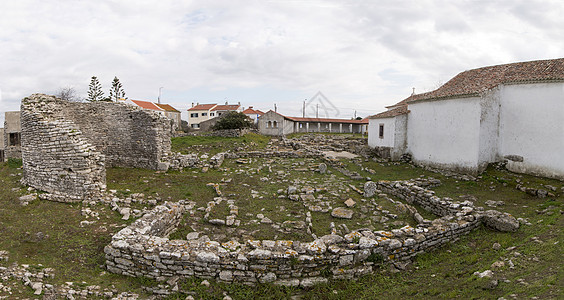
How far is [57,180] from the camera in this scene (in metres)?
11.2

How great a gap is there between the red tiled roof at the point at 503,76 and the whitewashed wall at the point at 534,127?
0.45 metres

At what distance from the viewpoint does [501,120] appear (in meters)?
16.0

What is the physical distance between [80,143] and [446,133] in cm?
1928

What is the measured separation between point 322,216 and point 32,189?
1150 cm

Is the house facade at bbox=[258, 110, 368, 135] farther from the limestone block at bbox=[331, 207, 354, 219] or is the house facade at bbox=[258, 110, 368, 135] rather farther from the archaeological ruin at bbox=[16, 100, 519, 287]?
the limestone block at bbox=[331, 207, 354, 219]

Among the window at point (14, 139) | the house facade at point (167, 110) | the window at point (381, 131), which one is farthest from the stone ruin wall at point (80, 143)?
the house facade at point (167, 110)

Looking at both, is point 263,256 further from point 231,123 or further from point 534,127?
point 231,123

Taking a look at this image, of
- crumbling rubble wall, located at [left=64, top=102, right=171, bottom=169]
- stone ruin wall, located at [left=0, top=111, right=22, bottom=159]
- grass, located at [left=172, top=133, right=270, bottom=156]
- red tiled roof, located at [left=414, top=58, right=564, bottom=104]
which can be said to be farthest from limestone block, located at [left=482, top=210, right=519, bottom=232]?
stone ruin wall, located at [left=0, top=111, right=22, bottom=159]

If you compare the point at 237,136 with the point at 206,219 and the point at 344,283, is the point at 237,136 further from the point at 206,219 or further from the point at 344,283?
the point at 344,283

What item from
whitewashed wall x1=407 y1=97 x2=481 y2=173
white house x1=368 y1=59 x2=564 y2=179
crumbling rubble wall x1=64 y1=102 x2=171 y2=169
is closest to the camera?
white house x1=368 y1=59 x2=564 y2=179

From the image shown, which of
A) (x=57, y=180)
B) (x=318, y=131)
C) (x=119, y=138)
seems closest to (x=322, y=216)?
(x=57, y=180)

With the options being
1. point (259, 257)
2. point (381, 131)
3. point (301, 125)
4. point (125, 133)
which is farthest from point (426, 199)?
point (301, 125)

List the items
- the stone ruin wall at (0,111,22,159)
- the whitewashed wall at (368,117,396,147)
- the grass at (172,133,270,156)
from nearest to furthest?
the stone ruin wall at (0,111,22,159), the whitewashed wall at (368,117,396,147), the grass at (172,133,270,156)

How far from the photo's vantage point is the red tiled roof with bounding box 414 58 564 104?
14.6 meters
